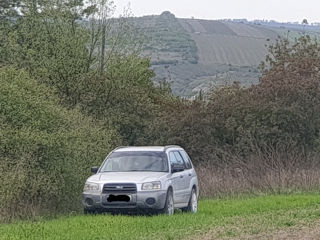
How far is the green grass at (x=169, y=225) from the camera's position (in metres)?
13.2

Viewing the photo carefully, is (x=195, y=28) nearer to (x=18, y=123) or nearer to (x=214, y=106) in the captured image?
(x=214, y=106)

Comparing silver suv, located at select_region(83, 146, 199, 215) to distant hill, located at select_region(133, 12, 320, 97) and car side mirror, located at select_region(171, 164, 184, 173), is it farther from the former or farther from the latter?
distant hill, located at select_region(133, 12, 320, 97)

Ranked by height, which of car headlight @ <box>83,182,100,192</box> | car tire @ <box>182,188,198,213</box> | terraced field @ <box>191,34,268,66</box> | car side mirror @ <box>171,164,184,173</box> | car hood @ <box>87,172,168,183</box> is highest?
car hood @ <box>87,172,168,183</box>

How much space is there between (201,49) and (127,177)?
60412mm

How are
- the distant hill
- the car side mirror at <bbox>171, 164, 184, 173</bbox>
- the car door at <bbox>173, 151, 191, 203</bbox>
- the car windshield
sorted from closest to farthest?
the car windshield, the car side mirror at <bbox>171, 164, 184, 173</bbox>, the car door at <bbox>173, 151, 191, 203</bbox>, the distant hill

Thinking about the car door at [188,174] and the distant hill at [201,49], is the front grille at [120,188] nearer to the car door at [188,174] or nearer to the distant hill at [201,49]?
the car door at [188,174]

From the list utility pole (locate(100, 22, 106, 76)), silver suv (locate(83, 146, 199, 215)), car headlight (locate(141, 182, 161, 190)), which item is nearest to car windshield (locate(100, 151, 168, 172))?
silver suv (locate(83, 146, 199, 215))

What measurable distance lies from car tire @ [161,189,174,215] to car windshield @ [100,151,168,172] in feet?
2.79

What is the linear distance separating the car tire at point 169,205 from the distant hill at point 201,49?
1665 inches

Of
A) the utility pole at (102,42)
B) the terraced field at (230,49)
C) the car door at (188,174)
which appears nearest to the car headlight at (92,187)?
the car door at (188,174)

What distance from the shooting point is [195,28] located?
288 feet

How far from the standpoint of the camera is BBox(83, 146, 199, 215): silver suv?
17.2m

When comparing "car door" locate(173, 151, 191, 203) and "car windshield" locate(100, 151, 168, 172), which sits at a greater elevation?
"car windshield" locate(100, 151, 168, 172)

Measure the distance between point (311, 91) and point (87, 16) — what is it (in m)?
11.9
